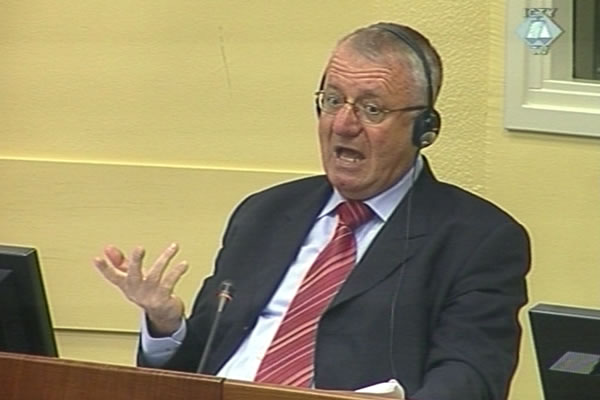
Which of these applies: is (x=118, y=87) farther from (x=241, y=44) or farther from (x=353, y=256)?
(x=353, y=256)

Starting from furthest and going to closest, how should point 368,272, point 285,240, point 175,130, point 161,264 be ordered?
1. point 175,130
2. point 285,240
3. point 368,272
4. point 161,264

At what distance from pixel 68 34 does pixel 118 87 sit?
17 centimetres

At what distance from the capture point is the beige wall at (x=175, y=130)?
Result: 2.44 meters

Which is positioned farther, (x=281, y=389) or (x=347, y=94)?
(x=347, y=94)

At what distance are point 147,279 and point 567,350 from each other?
2.26 ft

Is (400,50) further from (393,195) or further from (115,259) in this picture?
(115,259)

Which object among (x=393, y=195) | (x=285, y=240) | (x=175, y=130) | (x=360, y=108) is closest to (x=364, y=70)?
(x=360, y=108)

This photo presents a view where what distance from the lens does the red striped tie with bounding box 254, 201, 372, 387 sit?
181 centimetres

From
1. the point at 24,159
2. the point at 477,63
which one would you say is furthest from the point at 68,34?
the point at 477,63

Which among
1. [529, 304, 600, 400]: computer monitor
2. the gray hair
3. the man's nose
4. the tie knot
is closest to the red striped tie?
the tie knot

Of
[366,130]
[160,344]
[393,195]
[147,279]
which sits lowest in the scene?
[160,344]

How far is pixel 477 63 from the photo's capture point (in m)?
2.43

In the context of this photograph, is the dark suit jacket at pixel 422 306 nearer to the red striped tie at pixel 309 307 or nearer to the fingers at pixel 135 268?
the red striped tie at pixel 309 307

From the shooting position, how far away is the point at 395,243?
72.5 inches
